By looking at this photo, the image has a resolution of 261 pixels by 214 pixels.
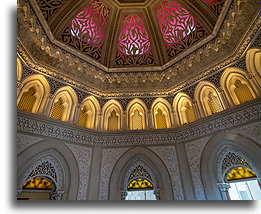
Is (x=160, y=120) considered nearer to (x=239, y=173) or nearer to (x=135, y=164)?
(x=135, y=164)

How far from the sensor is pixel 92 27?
518 centimetres

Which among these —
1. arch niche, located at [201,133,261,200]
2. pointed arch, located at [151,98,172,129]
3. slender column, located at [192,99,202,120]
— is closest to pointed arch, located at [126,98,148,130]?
pointed arch, located at [151,98,172,129]

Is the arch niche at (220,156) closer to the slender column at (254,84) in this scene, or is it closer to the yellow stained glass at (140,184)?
the slender column at (254,84)

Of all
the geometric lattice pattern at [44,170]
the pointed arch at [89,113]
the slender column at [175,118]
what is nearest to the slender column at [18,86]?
the pointed arch at [89,113]

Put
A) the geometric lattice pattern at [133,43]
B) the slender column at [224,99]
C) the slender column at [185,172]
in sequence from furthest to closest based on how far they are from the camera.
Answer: the geometric lattice pattern at [133,43] < the slender column at [224,99] < the slender column at [185,172]

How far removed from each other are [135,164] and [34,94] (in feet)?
9.88

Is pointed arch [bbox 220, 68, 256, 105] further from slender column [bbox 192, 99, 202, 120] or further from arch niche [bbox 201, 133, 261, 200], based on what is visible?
arch niche [bbox 201, 133, 261, 200]

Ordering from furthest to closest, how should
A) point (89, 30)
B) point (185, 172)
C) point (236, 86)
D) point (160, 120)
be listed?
point (89, 30), point (160, 120), point (236, 86), point (185, 172)

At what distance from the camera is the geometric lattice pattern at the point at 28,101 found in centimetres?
362

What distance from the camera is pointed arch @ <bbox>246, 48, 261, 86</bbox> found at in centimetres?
343

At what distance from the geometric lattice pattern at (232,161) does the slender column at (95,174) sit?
2.77 meters

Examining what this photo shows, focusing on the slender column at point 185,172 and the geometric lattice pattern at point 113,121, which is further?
the geometric lattice pattern at point 113,121

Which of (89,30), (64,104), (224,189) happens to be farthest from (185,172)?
(89,30)

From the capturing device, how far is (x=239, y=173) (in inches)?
140
